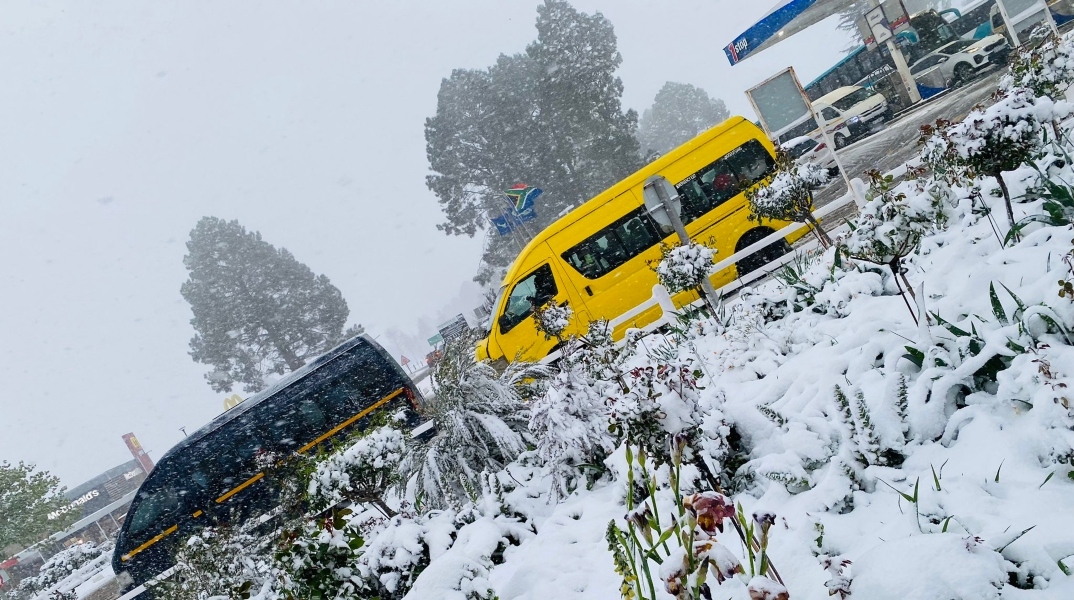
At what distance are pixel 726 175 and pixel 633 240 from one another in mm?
1877

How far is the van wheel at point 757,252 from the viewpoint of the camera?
991 cm

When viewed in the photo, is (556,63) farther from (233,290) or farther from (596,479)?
(596,479)

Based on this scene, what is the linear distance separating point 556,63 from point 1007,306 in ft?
114

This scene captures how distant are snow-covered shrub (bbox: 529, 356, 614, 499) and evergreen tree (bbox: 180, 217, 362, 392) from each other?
36694 millimetres

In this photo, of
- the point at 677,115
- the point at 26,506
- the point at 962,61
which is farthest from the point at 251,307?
the point at 677,115

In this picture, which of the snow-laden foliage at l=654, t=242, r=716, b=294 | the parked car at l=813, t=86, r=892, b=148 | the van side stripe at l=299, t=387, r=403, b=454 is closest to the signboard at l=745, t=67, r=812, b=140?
the snow-laden foliage at l=654, t=242, r=716, b=294

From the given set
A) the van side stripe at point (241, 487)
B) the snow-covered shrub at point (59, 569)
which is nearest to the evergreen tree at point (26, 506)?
the snow-covered shrub at point (59, 569)

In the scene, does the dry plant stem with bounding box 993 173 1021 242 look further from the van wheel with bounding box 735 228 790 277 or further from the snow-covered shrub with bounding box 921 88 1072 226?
the van wheel with bounding box 735 228 790 277

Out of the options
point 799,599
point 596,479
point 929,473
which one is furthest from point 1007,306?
point 596,479

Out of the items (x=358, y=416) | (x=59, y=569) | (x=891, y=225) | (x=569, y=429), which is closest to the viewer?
(x=891, y=225)

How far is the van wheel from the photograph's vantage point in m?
9.91

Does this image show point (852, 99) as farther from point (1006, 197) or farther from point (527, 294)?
point (1006, 197)

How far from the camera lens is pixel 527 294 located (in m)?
10.2

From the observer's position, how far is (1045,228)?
144 inches
